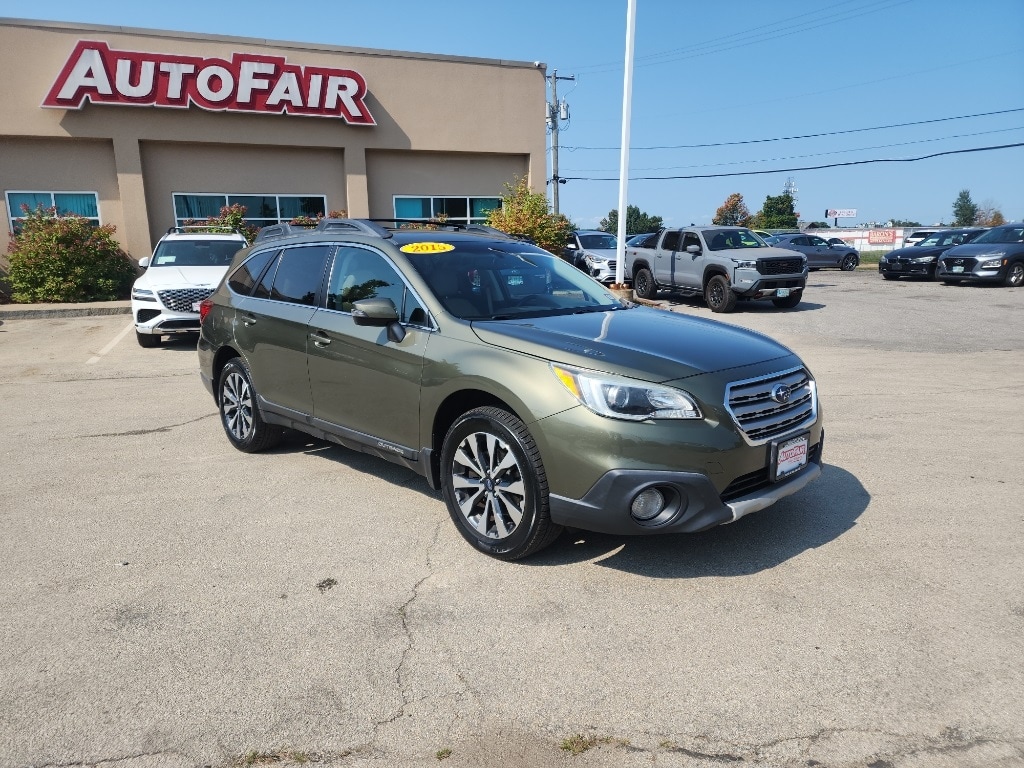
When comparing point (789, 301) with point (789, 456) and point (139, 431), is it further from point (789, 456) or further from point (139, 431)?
point (139, 431)

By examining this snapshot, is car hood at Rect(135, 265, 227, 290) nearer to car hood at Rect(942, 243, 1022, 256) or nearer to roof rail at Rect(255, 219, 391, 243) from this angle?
roof rail at Rect(255, 219, 391, 243)

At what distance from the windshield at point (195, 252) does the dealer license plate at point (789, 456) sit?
1086cm

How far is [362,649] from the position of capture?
3152mm

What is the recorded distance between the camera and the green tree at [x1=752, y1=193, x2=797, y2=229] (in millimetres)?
95250

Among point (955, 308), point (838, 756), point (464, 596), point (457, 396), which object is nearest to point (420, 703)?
point (464, 596)

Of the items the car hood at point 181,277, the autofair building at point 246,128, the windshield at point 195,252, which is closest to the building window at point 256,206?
the autofair building at point 246,128

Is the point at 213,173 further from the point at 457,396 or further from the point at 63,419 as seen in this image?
the point at 457,396

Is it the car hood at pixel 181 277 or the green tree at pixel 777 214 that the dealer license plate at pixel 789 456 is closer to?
the car hood at pixel 181 277

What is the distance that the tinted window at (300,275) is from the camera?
523 cm

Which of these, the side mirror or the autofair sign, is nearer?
the side mirror

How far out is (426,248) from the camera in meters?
4.82

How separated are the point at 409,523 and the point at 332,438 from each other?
938mm

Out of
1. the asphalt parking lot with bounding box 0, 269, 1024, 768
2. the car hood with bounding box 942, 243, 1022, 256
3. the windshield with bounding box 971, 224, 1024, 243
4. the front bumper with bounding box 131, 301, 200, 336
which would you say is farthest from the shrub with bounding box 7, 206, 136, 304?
the windshield with bounding box 971, 224, 1024, 243

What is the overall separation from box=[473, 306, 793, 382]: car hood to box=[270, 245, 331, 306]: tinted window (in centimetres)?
162
